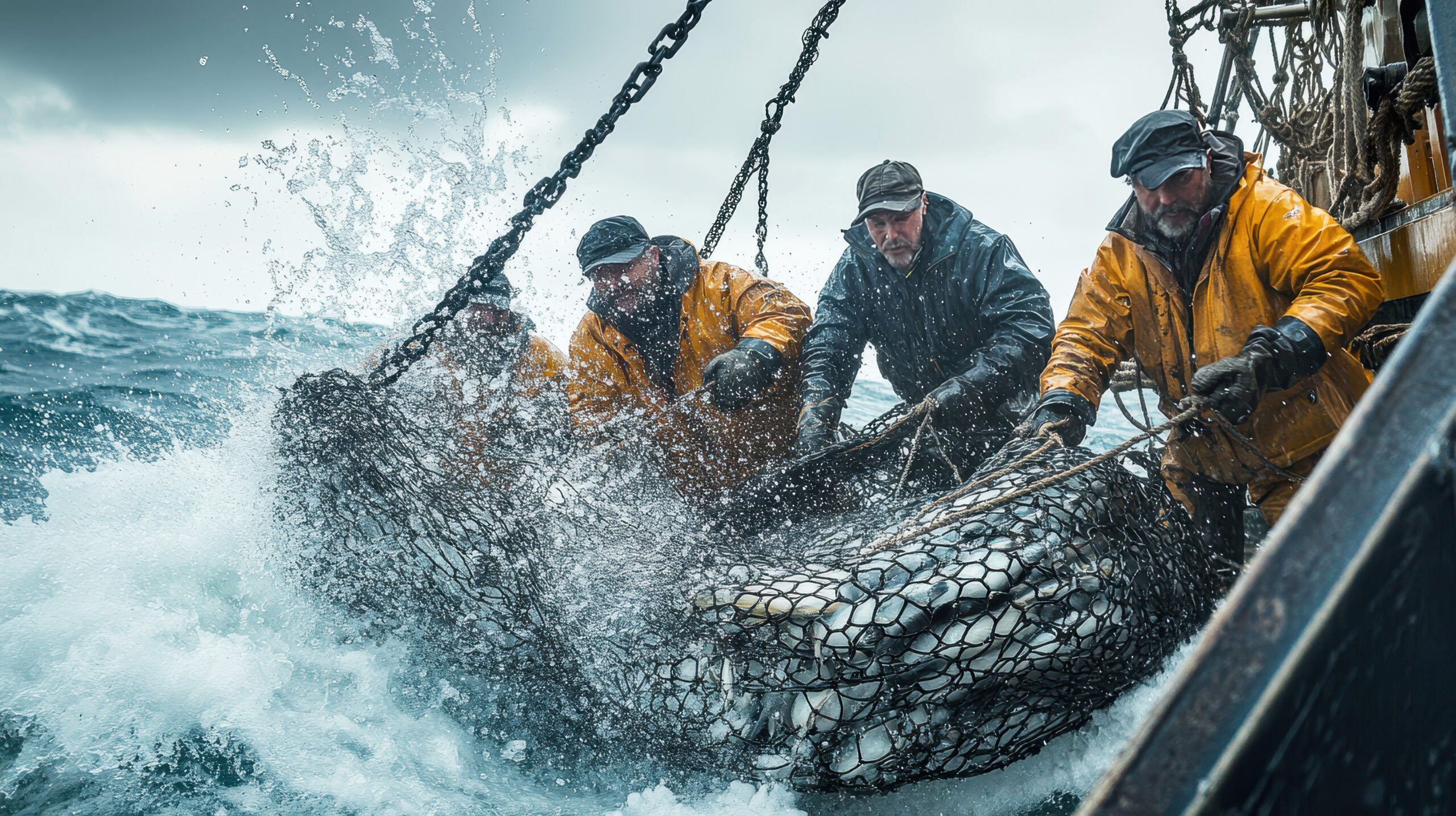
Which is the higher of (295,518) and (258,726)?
(295,518)

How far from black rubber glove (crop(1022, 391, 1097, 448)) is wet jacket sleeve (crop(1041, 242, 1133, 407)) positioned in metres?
0.08

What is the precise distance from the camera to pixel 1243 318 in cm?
263

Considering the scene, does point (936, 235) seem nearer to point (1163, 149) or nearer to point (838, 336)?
point (838, 336)

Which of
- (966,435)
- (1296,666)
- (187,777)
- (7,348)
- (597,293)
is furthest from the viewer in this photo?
(7,348)

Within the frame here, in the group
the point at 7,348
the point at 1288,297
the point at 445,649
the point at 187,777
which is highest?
the point at 7,348

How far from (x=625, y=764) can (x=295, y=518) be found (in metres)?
1.55

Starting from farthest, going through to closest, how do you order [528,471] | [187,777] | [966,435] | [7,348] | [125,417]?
[7,348] → [125,417] → [966,435] → [528,471] → [187,777]

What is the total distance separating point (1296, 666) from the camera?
0.61 metres

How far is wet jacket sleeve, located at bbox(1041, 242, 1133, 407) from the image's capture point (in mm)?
2869

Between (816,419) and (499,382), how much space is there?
1.79 m

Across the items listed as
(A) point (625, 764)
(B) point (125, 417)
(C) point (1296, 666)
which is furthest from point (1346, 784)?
(B) point (125, 417)

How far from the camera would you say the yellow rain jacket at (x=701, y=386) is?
3.82 meters

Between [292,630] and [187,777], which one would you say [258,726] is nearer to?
[187,777]

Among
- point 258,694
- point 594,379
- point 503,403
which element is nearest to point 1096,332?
point 594,379
